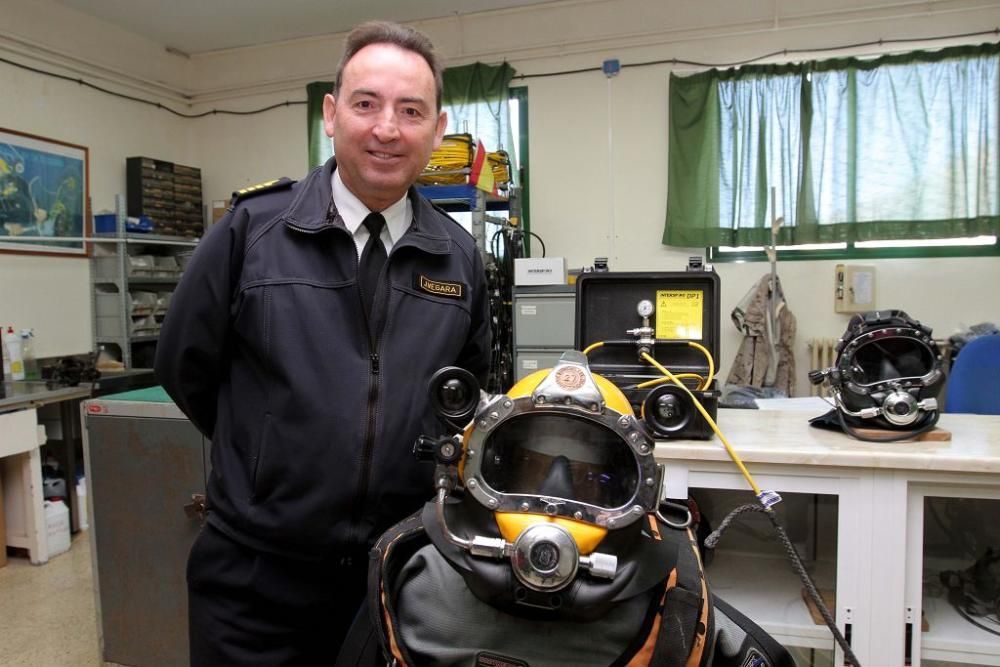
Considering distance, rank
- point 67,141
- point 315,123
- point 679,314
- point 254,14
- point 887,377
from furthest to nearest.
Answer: point 315,123
point 254,14
point 67,141
point 679,314
point 887,377

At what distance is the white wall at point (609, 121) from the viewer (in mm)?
3680

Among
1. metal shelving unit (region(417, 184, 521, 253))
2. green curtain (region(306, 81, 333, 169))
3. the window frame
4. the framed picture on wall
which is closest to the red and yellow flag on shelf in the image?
metal shelving unit (region(417, 184, 521, 253))

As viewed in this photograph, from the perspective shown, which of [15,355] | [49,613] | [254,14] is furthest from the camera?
[254,14]

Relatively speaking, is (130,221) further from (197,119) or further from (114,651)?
(114,651)

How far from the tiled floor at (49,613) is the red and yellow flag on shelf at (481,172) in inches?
97.4

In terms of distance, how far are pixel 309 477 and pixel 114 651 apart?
1457 millimetres

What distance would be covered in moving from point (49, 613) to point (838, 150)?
432 cm

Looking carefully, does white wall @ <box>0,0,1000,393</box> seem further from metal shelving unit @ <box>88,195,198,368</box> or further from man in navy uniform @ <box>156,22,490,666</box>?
man in navy uniform @ <box>156,22,490,666</box>

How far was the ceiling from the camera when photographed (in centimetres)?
407

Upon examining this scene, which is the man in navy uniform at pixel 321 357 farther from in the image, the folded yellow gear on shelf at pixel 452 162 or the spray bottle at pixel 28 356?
the spray bottle at pixel 28 356

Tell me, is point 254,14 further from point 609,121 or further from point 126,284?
point 609,121

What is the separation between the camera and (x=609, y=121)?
163 inches

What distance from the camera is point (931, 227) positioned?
358cm

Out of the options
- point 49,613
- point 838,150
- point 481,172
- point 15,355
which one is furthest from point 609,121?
point 49,613
